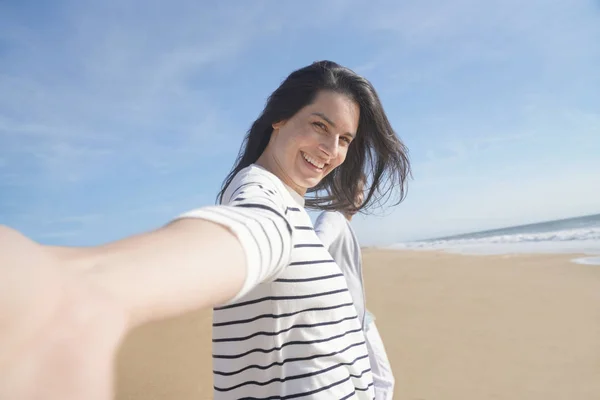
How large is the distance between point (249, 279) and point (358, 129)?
4.29 feet

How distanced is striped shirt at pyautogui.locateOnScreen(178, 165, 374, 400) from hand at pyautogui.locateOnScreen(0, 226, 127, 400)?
1.79 ft

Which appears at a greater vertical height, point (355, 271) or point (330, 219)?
point (330, 219)

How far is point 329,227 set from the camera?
2.26 meters

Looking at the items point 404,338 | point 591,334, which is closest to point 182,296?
point 404,338

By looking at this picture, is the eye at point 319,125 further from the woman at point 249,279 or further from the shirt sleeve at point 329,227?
the shirt sleeve at point 329,227

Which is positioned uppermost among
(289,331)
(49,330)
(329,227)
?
(329,227)

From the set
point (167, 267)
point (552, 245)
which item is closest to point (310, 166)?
point (167, 267)

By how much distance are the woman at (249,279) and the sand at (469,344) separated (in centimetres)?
252

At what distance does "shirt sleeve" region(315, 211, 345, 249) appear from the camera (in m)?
2.21

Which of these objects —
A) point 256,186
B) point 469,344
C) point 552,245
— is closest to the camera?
point 256,186

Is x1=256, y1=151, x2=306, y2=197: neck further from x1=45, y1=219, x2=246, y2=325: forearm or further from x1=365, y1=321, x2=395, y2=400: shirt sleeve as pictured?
x1=365, y1=321, x2=395, y2=400: shirt sleeve

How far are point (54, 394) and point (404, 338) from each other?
510cm

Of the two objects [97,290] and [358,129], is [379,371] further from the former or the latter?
[97,290]

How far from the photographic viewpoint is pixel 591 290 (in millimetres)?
6148
